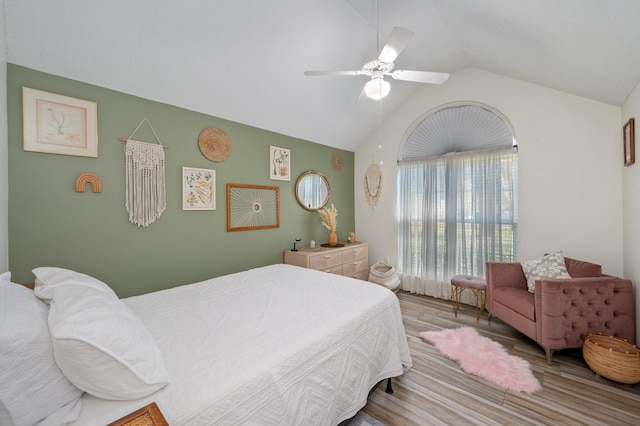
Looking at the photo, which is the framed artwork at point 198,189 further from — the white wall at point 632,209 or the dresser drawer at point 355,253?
the white wall at point 632,209

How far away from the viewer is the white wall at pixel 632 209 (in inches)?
84.4

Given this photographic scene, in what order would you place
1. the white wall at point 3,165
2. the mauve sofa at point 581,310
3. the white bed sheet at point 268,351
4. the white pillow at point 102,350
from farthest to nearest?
the mauve sofa at point 581,310
the white wall at point 3,165
the white bed sheet at point 268,351
the white pillow at point 102,350

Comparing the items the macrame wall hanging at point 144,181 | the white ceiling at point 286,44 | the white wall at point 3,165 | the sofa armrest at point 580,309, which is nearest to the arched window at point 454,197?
the white ceiling at point 286,44

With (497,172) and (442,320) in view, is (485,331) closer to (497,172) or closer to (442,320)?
(442,320)

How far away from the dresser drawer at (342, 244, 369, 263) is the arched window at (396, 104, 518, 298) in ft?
1.83

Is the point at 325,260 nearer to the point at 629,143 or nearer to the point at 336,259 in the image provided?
the point at 336,259

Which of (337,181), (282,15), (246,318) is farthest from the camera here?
(337,181)

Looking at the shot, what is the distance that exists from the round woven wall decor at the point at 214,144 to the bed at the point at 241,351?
1.44m

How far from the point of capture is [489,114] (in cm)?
335

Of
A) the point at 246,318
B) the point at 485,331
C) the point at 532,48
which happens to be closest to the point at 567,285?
the point at 485,331

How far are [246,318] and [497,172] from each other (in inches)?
137

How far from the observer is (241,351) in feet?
3.86

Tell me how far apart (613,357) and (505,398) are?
92 cm

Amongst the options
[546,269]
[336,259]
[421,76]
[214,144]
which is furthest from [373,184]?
[214,144]
